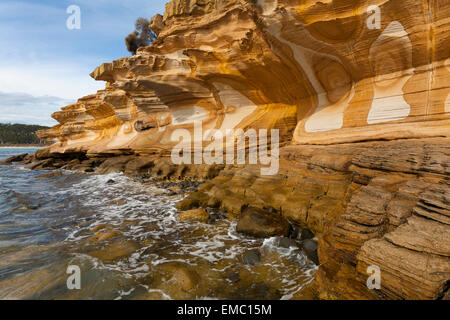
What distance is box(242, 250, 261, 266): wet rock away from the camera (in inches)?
154

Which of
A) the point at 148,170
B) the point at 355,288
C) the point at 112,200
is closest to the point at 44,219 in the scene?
the point at 112,200

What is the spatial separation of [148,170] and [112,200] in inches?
203

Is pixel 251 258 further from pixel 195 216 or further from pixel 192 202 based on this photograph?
pixel 192 202

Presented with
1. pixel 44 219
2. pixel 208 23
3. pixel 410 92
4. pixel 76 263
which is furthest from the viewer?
pixel 208 23

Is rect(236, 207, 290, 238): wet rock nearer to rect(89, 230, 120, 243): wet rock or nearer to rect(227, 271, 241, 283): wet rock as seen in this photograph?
rect(227, 271, 241, 283): wet rock

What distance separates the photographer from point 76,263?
397 centimetres

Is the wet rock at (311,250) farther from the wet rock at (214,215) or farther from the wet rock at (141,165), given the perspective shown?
the wet rock at (141,165)

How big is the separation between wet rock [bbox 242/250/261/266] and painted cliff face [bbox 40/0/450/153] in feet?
13.2

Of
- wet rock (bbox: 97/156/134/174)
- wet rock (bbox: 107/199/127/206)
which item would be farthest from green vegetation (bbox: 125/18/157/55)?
wet rock (bbox: 107/199/127/206)

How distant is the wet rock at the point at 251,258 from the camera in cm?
392

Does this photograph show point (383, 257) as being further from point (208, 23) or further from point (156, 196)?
point (208, 23)

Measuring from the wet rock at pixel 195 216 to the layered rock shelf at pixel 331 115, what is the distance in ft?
2.27

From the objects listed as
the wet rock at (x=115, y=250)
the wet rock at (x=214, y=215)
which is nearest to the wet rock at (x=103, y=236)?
the wet rock at (x=115, y=250)
